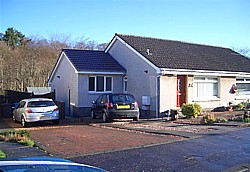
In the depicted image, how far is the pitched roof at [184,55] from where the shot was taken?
19.9m

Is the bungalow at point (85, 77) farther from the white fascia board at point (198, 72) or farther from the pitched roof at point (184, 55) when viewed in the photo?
the white fascia board at point (198, 72)

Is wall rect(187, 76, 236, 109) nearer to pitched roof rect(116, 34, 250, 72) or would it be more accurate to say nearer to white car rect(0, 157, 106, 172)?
pitched roof rect(116, 34, 250, 72)

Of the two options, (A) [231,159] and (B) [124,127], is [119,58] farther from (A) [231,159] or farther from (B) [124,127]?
(A) [231,159]

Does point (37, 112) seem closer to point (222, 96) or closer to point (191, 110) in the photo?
point (191, 110)

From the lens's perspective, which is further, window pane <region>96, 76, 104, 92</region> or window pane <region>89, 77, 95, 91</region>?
window pane <region>96, 76, 104, 92</region>

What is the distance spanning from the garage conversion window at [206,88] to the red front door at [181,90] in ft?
3.43

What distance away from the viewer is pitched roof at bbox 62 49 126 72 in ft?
66.0

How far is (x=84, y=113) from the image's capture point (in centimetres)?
1991

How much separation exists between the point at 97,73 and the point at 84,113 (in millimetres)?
2634

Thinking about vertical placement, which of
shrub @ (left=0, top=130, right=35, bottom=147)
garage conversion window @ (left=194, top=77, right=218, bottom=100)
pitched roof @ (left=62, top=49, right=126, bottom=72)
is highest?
pitched roof @ (left=62, top=49, right=126, bottom=72)

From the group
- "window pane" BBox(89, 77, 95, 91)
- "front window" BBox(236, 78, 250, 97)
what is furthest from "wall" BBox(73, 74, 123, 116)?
"front window" BBox(236, 78, 250, 97)

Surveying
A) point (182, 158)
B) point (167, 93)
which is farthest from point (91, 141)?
point (167, 93)

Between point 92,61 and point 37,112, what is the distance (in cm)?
675

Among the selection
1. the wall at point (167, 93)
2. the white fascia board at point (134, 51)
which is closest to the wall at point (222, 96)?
the wall at point (167, 93)
